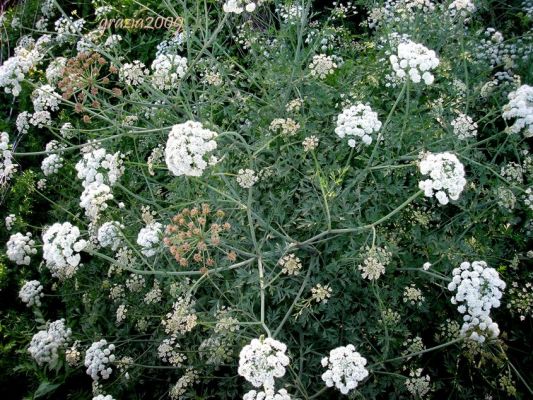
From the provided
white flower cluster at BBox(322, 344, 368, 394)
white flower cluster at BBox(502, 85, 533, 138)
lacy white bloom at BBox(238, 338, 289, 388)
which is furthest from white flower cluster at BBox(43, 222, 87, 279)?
white flower cluster at BBox(502, 85, 533, 138)

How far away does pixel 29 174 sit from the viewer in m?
6.13

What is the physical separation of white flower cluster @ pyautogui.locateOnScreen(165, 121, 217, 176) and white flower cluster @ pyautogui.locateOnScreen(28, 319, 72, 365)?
2236 millimetres

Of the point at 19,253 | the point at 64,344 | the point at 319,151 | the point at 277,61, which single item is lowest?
the point at 64,344

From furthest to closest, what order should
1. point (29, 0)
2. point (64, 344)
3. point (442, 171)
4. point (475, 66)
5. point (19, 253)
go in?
1. point (29, 0)
2. point (475, 66)
3. point (64, 344)
4. point (19, 253)
5. point (442, 171)

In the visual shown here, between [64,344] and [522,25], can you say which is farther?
[522,25]

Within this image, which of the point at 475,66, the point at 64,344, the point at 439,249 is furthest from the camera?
the point at 475,66

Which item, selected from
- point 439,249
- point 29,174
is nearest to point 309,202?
point 439,249

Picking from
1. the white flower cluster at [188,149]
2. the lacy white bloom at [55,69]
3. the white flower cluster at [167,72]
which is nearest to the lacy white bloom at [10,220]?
the lacy white bloom at [55,69]

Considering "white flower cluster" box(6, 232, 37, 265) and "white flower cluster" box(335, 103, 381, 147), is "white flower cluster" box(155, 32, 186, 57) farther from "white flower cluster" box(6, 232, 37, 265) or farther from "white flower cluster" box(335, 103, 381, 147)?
"white flower cluster" box(6, 232, 37, 265)

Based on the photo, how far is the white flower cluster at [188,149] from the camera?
128 inches

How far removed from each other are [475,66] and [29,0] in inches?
261

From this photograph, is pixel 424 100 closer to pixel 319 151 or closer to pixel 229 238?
pixel 319 151

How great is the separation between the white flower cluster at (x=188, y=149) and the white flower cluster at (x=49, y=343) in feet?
7.34

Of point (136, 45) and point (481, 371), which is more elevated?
point (136, 45)
